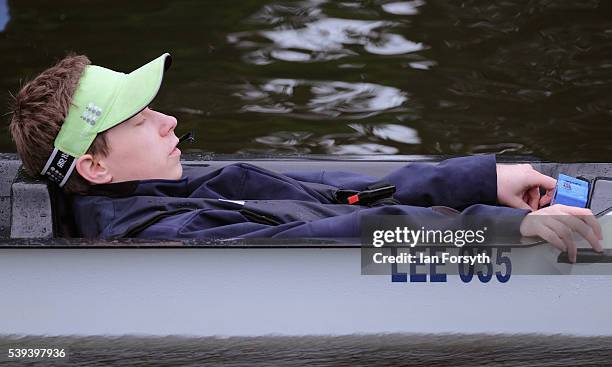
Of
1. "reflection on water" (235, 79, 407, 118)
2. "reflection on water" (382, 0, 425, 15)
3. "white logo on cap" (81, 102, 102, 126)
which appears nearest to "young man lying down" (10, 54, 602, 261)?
"white logo on cap" (81, 102, 102, 126)

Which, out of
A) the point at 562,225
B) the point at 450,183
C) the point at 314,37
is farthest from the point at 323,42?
the point at 562,225

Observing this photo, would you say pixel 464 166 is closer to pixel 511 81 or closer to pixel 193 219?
pixel 193 219

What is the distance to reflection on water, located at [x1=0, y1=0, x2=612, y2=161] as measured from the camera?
5641 millimetres

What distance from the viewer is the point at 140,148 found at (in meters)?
3.40

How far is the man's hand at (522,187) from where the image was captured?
3424mm

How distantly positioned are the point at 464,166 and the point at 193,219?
0.83 metres

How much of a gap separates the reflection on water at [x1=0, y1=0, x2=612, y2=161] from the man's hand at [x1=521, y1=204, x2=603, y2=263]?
2.43 m

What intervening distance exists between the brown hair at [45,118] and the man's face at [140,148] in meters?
0.04

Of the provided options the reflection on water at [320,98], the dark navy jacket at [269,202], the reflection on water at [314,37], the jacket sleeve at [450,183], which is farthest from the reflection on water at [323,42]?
the jacket sleeve at [450,183]

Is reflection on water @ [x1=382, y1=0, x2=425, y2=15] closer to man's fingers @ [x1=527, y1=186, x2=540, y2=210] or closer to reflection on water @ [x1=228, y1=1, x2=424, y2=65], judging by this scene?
reflection on water @ [x1=228, y1=1, x2=424, y2=65]

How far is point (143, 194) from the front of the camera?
11.1ft

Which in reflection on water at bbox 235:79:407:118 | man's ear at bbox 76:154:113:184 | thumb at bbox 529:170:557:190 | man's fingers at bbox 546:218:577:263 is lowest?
man's fingers at bbox 546:218:577:263

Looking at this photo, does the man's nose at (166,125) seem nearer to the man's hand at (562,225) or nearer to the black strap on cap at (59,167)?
the black strap on cap at (59,167)

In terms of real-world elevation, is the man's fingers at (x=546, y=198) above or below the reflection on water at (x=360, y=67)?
below
